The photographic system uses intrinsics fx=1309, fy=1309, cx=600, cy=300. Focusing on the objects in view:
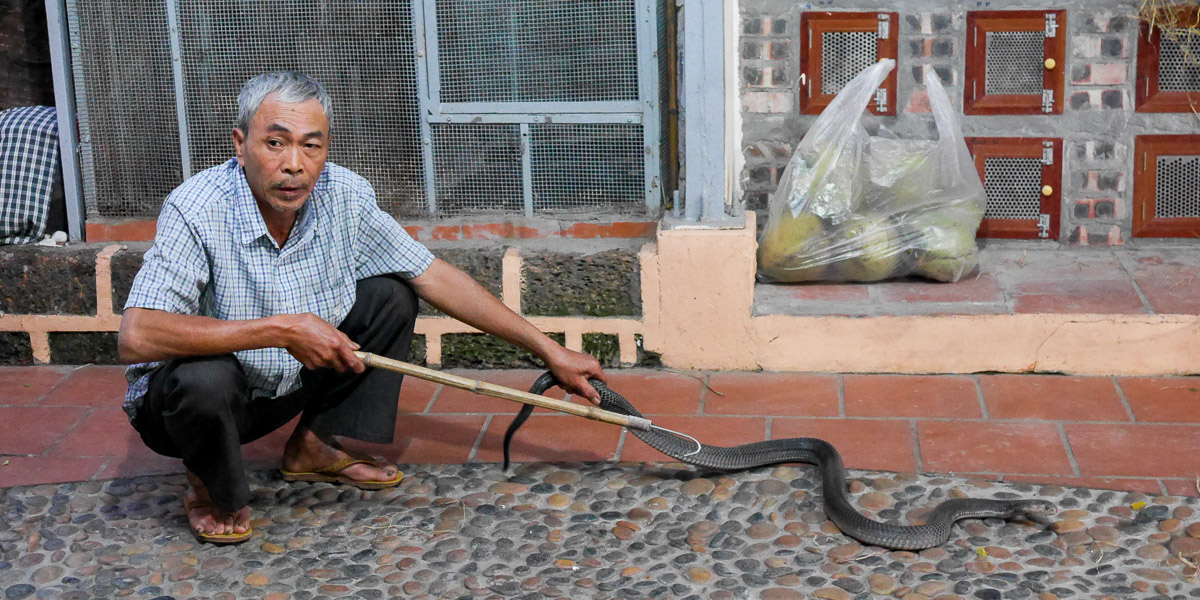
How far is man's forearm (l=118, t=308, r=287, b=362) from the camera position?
343 cm

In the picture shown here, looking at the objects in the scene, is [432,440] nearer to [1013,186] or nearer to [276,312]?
[276,312]

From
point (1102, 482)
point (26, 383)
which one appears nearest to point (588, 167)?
point (1102, 482)

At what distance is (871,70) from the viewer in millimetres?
5301

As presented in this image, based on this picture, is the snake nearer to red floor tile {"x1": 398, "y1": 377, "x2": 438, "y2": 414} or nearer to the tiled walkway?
the tiled walkway

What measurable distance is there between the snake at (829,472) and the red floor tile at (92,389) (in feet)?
5.73

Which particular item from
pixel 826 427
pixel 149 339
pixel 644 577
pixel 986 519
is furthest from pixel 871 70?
pixel 149 339

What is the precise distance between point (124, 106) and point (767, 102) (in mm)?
2681

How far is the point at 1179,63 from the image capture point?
5.50 metres

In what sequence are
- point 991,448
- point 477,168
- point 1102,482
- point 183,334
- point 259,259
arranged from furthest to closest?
point 477,168 → point 991,448 → point 1102,482 → point 259,259 → point 183,334

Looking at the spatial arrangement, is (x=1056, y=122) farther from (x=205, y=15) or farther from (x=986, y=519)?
(x=205, y=15)

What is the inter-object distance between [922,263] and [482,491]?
2.17m

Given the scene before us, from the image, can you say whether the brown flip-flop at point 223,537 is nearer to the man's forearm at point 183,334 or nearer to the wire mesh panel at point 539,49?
the man's forearm at point 183,334

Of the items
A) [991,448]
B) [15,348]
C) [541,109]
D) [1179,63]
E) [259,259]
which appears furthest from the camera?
[1179,63]

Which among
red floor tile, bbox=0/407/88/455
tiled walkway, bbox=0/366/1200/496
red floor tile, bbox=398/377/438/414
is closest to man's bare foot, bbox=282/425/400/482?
tiled walkway, bbox=0/366/1200/496
